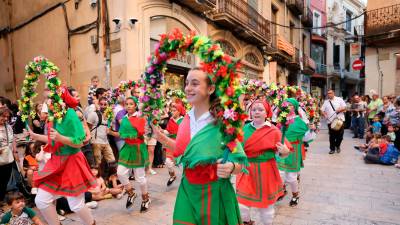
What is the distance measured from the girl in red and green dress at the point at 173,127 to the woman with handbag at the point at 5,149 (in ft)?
9.95

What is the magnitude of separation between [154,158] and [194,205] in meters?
6.83

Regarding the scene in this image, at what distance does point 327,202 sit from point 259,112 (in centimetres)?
280

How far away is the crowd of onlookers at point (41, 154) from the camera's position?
199 inches

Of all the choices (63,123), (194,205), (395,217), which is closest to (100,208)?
(63,123)

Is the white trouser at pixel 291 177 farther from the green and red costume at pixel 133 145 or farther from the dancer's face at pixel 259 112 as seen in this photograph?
the green and red costume at pixel 133 145

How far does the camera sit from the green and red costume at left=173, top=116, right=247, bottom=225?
2602mm

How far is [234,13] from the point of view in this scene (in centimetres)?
1582

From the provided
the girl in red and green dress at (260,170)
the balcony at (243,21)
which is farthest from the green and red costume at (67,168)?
the balcony at (243,21)

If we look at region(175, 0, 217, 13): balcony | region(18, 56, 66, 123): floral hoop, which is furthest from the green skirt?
region(175, 0, 217, 13): balcony

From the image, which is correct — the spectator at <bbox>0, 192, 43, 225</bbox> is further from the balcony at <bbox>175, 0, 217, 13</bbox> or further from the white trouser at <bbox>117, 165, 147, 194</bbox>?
the balcony at <bbox>175, 0, 217, 13</bbox>

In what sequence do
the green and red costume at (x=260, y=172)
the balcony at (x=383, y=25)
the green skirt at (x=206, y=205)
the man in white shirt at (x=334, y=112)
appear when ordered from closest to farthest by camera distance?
1. the green skirt at (x=206, y=205)
2. the green and red costume at (x=260, y=172)
3. the man in white shirt at (x=334, y=112)
4. the balcony at (x=383, y=25)

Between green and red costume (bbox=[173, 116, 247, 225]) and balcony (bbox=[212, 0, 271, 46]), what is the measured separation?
1254 cm

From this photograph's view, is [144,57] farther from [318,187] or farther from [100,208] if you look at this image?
[318,187]

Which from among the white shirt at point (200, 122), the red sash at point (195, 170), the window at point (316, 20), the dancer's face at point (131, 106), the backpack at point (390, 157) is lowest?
the backpack at point (390, 157)
